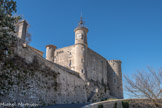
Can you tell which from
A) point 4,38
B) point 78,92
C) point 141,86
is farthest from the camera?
point 78,92

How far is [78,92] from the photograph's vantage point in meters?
26.7

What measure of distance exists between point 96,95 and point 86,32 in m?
14.0

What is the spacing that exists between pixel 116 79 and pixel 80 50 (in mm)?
18457

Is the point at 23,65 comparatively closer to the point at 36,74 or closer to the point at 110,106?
the point at 36,74

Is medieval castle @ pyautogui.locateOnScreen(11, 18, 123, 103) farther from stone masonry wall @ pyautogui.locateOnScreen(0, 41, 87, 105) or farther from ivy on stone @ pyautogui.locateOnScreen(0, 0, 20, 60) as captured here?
ivy on stone @ pyautogui.locateOnScreen(0, 0, 20, 60)

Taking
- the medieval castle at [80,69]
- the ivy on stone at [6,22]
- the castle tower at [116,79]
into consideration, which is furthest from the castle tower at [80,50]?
the ivy on stone at [6,22]

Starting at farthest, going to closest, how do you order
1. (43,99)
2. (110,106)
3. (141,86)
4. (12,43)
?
(110,106)
(43,99)
(12,43)
(141,86)

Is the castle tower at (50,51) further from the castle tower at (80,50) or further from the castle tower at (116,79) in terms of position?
the castle tower at (116,79)

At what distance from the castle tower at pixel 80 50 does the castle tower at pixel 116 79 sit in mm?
16550

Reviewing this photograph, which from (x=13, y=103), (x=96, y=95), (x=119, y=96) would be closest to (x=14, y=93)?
(x=13, y=103)

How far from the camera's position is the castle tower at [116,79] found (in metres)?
45.7

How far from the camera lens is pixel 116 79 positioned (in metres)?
46.6

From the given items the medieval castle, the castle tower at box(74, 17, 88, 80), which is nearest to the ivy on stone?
the medieval castle

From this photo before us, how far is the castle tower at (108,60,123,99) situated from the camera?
45.7 m
